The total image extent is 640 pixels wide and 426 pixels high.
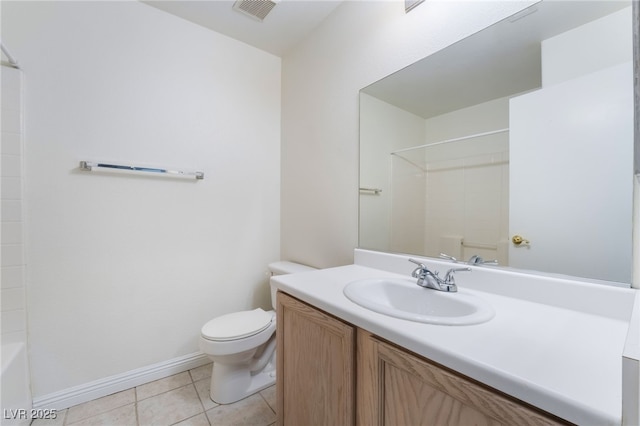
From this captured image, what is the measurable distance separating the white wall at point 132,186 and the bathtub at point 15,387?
0.07 meters

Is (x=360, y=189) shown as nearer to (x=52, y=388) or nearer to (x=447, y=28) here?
(x=447, y=28)

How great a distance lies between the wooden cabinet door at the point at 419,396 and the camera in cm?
48

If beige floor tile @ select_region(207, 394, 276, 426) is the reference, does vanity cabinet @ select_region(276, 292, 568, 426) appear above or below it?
above

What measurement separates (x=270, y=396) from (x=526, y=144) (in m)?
1.76

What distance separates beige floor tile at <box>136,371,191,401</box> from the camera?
1.52 meters

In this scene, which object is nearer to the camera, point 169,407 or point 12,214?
point 12,214

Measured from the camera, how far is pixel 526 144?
94 cm

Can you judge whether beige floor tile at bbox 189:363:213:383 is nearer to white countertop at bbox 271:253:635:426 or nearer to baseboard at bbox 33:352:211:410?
baseboard at bbox 33:352:211:410

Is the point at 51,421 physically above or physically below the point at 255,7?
below

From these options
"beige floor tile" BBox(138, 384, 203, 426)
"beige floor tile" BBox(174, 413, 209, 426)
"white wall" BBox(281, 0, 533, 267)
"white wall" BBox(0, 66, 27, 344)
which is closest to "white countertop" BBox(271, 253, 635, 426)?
"white wall" BBox(281, 0, 533, 267)

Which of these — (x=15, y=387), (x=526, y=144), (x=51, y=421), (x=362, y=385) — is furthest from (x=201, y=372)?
(x=526, y=144)

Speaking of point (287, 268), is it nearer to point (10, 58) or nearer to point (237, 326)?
point (237, 326)

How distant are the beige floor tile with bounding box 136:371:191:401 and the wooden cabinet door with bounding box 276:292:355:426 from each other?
2.92 ft

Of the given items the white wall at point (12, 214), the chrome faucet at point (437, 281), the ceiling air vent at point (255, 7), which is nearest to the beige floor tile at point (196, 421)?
the white wall at point (12, 214)
